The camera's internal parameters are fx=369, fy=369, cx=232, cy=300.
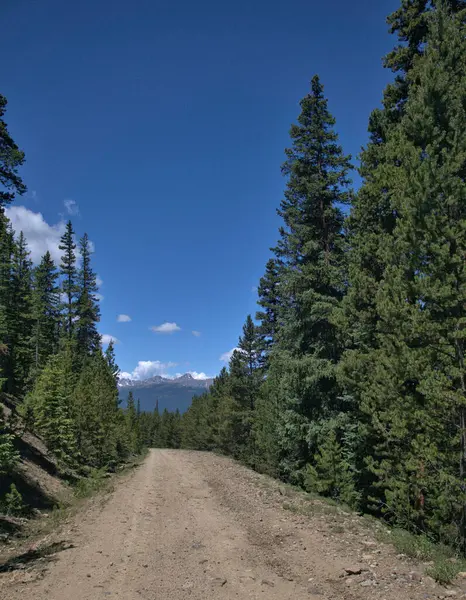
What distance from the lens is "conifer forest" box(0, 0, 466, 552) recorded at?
847 centimetres

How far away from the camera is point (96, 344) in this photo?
51188mm

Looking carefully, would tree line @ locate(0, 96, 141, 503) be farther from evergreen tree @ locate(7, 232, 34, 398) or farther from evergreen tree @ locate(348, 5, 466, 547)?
evergreen tree @ locate(348, 5, 466, 547)

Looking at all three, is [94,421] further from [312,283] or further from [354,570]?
[354,570]

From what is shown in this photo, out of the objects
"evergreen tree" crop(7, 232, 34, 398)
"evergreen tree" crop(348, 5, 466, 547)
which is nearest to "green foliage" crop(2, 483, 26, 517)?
"evergreen tree" crop(348, 5, 466, 547)

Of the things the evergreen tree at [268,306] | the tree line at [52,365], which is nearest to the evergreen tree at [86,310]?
the tree line at [52,365]

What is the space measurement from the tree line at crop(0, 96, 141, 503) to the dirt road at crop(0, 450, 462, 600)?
4750mm

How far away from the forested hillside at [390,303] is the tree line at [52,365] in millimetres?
Answer: 11404

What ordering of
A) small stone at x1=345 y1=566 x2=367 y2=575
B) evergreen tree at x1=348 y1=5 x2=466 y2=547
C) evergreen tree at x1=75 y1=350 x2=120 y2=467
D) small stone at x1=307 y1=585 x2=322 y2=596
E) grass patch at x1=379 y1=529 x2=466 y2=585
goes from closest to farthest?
small stone at x1=307 y1=585 x2=322 y2=596 < grass patch at x1=379 y1=529 x2=466 y2=585 < small stone at x1=345 y1=566 x2=367 y2=575 < evergreen tree at x1=348 y1=5 x2=466 y2=547 < evergreen tree at x1=75 y1=350 x2=120 y2=467

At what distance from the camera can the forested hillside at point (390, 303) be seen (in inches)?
332

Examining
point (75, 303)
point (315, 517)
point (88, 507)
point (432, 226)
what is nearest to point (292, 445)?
point (315, 517)

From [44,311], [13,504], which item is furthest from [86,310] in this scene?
[13,504]

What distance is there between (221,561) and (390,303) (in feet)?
23.9

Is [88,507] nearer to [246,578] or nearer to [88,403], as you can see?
[246,578]

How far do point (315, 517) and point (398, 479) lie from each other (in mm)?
2676
